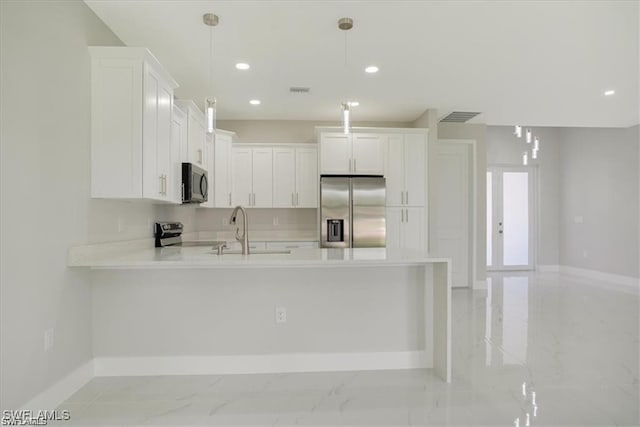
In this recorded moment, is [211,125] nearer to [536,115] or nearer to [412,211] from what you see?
[412,211]

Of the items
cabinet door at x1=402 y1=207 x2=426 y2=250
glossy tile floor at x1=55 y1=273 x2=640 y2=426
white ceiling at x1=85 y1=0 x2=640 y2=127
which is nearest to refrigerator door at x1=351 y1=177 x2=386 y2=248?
cabinet door at x1=402 y1=207 x2=426 y2=250

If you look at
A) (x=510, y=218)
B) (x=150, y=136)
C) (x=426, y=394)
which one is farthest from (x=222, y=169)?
Result: (x=510, y=218)

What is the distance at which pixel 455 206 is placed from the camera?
5723mm

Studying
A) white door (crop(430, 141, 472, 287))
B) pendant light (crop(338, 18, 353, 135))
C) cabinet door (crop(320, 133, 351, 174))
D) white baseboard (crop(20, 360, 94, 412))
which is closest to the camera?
white baseboard (crop(20, 360, 94, 412))

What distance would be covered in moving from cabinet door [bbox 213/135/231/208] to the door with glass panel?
5.39 m

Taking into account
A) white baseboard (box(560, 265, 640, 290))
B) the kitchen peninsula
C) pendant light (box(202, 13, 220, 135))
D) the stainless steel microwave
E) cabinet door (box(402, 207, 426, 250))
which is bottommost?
white baseboard (box(560, 265, 640, 290))

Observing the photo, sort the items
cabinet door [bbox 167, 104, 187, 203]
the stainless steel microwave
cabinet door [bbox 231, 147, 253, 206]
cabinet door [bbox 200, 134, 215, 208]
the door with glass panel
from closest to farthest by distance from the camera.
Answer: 1. cabinet door [bbox 167, 104, 187, 203]
2. the stainless steel microwave
3. cabinet door [bbox 200, 134, 215, 208]
4. cabinet door [bbox 231, 147, 253, 206]
5. the door with glass panel

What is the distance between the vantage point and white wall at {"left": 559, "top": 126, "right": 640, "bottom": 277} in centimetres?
601

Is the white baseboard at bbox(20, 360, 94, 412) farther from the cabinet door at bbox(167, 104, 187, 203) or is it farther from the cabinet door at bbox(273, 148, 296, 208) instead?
the cabinet door at bbox(273, 148, 296, 208)

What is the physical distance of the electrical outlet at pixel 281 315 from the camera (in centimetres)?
269

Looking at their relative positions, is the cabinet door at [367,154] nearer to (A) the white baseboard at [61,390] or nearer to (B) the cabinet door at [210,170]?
(B) the cabinet door at [210,170]

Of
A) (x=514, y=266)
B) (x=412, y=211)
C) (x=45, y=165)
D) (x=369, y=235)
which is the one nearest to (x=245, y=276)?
(x=45, y=165)

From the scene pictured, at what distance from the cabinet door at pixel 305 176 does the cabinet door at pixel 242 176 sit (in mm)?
690

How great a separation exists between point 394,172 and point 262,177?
1876 millimetres
